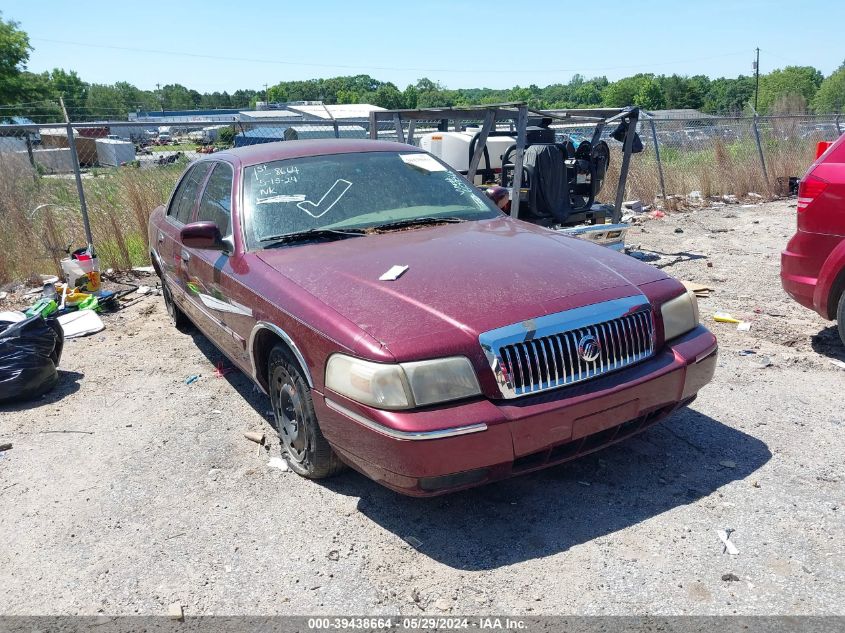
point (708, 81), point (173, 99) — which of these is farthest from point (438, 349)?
point (708, 81)

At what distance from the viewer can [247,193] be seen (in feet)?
13.8

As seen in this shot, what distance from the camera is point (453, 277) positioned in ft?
10.9

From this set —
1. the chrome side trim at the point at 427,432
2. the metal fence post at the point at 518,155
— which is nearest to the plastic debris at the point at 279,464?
the chrome side trim at the point at 427,432

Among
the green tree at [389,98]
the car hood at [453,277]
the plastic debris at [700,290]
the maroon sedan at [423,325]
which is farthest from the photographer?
the green tree at [389,98]

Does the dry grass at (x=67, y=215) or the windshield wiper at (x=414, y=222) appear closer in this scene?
the windshield wiper at (x=414, y=222)

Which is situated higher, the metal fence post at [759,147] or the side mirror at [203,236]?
the side mirror at [203,236]

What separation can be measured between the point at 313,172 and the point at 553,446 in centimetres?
239

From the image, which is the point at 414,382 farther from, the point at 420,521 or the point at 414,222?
the point at 414,222

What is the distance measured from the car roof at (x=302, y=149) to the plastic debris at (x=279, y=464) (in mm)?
1880

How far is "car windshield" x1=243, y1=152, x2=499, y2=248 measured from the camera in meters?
4.11

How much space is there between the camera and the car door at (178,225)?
5215 millimetres

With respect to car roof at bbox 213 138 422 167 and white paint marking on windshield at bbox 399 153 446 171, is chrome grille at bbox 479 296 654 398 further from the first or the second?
car roof at bbox 213 138 422 167

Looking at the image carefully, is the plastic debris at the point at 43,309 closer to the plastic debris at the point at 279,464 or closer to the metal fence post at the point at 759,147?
the plastic debris at the point at 279,464

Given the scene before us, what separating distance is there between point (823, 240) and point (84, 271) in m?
7.31
